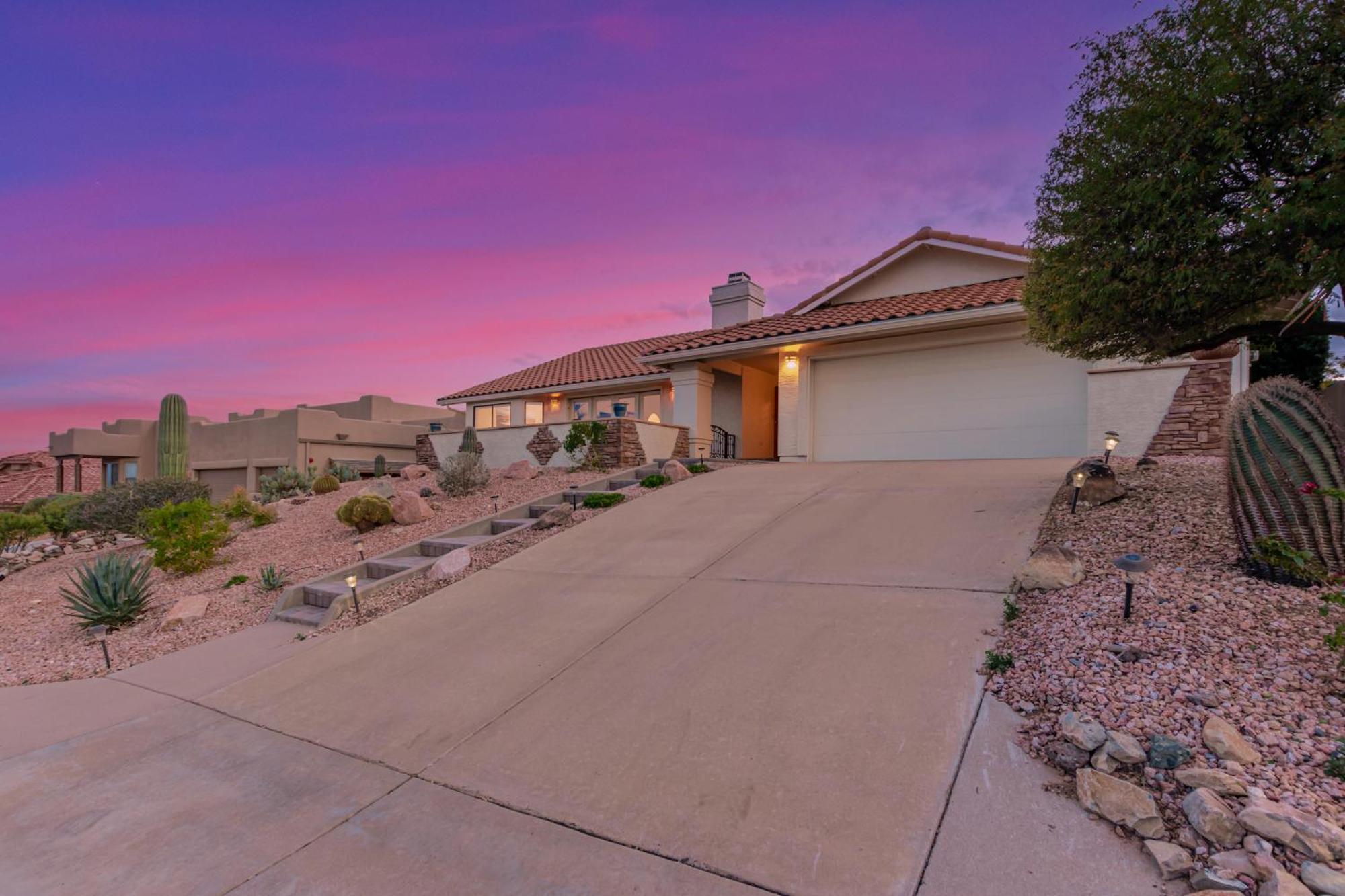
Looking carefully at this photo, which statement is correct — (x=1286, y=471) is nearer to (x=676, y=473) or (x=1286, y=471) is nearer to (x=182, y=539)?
(x=676, y=473)

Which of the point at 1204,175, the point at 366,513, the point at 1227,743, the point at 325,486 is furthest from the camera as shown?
the point at 325,486

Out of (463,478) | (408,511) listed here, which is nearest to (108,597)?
(408,511)

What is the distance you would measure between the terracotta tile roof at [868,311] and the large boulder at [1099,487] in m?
5.82

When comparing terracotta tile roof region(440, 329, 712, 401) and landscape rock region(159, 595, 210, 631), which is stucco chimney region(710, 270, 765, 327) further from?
landscape rock region(159, 595, 210, 631)

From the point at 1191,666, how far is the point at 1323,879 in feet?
4.59

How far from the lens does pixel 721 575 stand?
612cm

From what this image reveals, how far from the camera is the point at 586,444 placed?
14.7 m

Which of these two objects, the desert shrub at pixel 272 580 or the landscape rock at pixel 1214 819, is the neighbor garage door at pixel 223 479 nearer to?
the desert shrub at pixel 272 580

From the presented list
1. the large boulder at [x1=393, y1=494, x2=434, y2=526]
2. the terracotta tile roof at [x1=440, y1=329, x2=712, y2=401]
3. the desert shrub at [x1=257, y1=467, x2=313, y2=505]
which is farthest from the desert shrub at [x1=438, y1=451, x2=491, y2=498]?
the desert shrub at [x1=257, y1=467, x2=313, y2=505]

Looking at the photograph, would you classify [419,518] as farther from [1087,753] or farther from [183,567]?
[1087,753]

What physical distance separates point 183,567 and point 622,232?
10435 mm

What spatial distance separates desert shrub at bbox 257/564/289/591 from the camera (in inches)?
308

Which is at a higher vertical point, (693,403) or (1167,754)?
(693,403)

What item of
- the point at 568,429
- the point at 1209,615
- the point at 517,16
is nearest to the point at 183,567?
the point at 568,429
